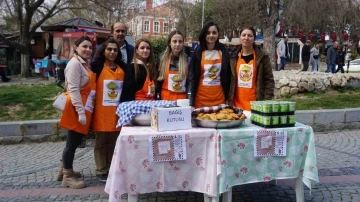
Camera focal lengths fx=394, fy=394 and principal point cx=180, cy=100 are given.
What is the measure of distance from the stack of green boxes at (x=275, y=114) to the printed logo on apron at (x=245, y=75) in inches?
38.5

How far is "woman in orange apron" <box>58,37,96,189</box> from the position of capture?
176 inches

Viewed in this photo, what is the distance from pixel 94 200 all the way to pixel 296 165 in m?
2.27

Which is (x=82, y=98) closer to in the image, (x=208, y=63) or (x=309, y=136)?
(x=208, y=63)

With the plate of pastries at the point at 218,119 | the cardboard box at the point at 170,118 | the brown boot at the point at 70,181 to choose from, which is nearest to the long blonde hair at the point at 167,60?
the plate of pastries at the point at 218,119

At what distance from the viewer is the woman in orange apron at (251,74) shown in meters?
4.83

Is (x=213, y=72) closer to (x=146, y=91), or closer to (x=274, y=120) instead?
(x=146, y=91)

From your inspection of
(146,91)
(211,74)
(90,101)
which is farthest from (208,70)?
(90,101)

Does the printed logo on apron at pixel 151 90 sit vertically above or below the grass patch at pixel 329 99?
above

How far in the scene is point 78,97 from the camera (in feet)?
14.7

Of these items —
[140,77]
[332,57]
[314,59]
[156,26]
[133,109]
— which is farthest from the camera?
[156,26]

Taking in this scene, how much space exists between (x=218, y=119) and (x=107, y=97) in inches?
61.3

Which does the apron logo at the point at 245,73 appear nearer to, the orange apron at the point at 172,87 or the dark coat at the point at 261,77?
the dark coat at the point at 261,77

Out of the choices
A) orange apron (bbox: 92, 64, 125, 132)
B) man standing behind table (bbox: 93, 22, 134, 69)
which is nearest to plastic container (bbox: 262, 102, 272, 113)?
orange apron (bbox: 92, 64, 125, 132)

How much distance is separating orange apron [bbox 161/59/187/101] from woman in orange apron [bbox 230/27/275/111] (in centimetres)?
65
